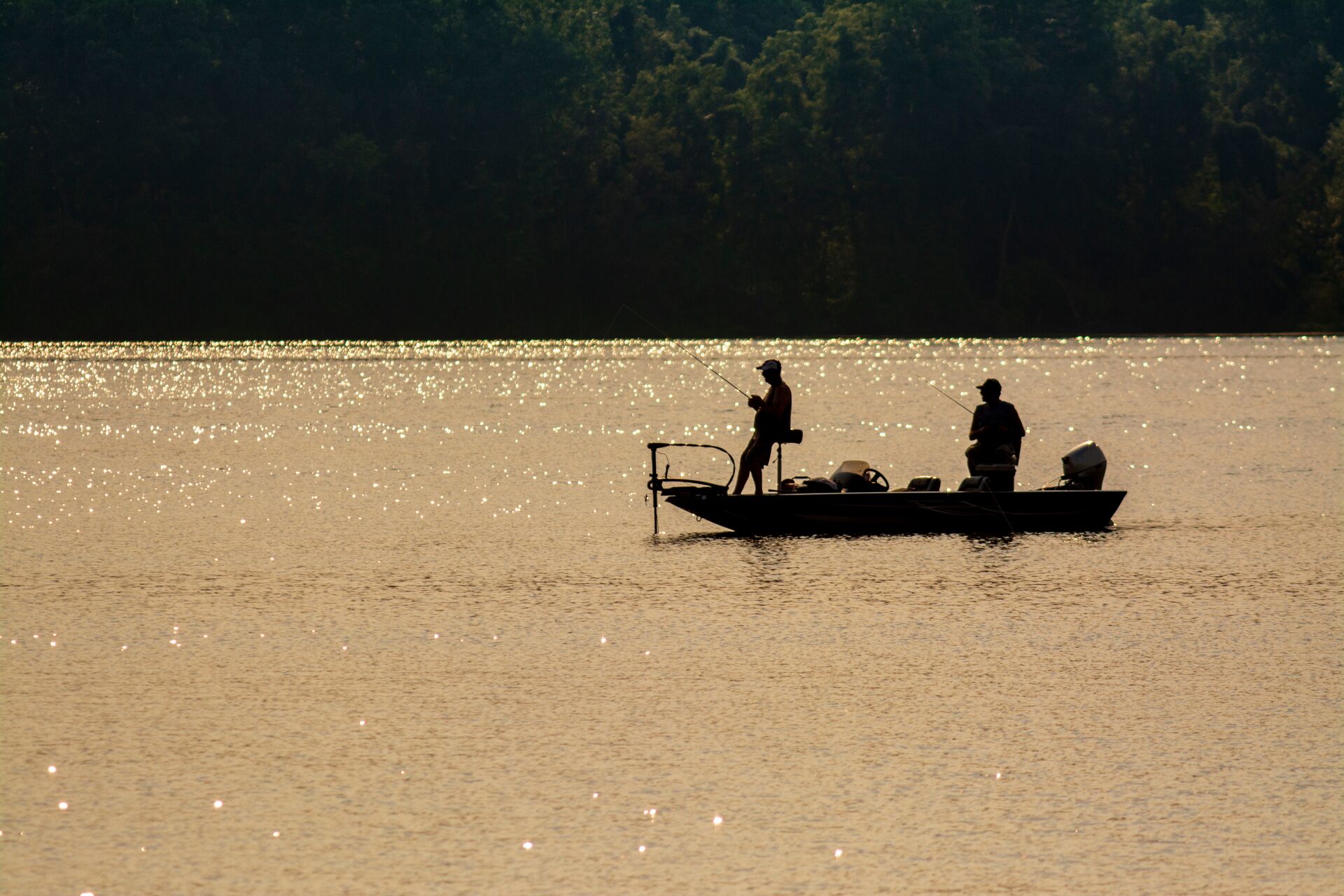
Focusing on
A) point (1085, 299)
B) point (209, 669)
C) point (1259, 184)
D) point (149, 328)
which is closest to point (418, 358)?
point (149, 328)

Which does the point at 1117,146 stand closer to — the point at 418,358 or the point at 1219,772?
the point at 418,358

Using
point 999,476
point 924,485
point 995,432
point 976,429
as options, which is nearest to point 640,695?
point 924,485

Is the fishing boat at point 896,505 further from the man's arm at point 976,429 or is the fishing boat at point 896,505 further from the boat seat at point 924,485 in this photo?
the man's arm at point 976,429

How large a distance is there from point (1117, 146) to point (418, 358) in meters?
37.6

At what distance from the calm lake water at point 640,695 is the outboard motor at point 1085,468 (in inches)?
35.3

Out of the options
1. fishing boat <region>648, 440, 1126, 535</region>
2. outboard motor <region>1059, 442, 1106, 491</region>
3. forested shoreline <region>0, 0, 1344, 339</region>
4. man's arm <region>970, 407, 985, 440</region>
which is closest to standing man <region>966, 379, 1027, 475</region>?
man's arm <region>970, 407, 985, 440</region>

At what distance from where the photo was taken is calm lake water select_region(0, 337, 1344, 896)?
8.12 metres

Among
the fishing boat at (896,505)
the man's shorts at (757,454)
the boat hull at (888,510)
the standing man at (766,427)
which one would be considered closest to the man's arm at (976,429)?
the fishing boat at (896,505)

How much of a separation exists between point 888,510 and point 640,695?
8.60 metres

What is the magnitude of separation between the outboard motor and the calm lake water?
2.94ft

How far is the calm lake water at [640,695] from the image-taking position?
812 cm

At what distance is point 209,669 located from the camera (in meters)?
12.0

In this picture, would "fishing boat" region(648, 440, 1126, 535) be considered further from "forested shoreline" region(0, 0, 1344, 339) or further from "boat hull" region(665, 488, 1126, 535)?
"forested shoreline" region(0, 0, 1344, 339)

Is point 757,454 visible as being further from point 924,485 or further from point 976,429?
point 976,429
